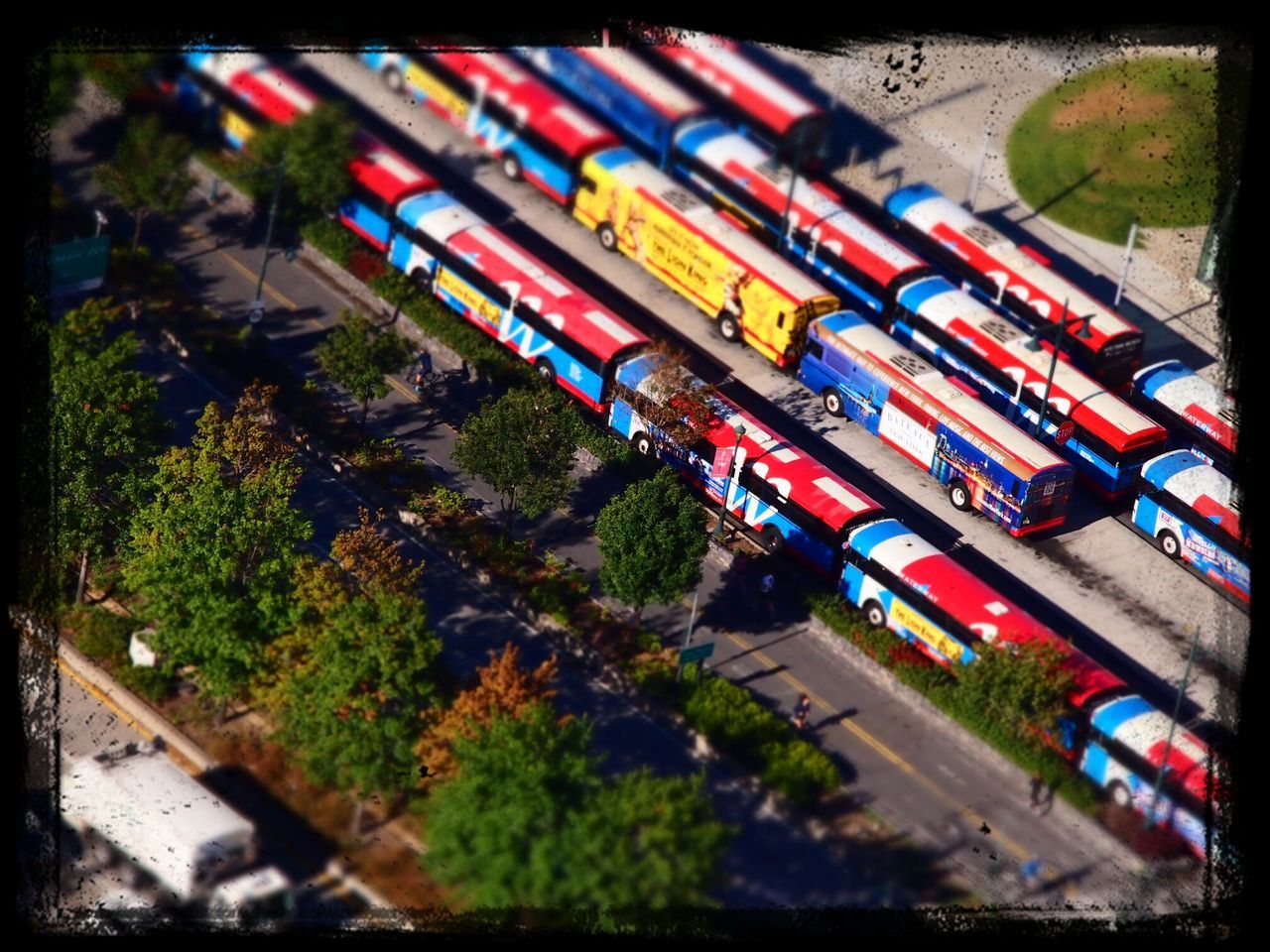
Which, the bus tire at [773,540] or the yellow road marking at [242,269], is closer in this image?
the bus tire at [773,540]

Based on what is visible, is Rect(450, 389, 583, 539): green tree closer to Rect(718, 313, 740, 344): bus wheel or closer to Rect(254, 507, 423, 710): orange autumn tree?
Rect(254, 507, 423, 710): orange autumn tree

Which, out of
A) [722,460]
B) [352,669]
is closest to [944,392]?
[722,460]

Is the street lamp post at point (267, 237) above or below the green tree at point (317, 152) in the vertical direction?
below

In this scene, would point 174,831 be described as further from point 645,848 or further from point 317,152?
point 317,152

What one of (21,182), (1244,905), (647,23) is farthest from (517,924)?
(647,23)

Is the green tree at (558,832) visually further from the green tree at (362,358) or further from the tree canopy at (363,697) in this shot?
the green tree at (362,358)

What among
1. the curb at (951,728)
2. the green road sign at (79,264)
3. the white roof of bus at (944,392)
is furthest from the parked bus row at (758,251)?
the green road sign at (79,264)
